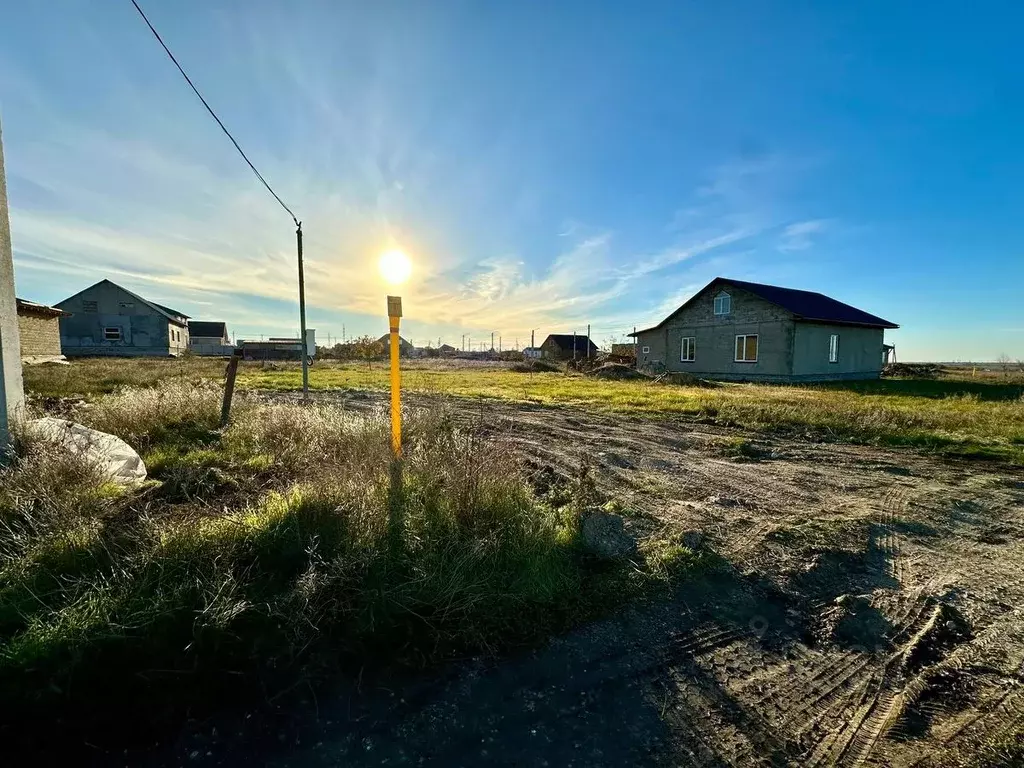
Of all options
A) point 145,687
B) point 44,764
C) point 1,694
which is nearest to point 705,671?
point 145,687

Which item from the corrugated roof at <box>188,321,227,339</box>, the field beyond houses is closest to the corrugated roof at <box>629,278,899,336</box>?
the field beyond houses

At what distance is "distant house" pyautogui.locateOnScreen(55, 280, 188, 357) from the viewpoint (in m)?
40.0

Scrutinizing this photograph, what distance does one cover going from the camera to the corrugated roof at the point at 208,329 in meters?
62.8

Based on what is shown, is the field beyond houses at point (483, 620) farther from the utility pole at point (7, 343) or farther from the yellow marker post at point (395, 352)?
the utility pole at point (7, 343)

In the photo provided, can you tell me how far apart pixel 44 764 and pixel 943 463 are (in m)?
9.59

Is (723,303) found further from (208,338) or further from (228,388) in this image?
(208,338)

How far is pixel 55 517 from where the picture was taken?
3.09 metres

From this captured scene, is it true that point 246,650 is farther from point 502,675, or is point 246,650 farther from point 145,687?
point 502,675

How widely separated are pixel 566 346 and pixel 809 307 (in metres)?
35.5

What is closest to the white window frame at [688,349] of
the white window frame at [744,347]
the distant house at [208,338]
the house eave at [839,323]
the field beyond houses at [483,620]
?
the white window frame at [744,347]

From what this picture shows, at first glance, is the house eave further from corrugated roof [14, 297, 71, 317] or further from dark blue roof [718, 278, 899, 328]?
corrugated roof [14, 297, 71, 317]

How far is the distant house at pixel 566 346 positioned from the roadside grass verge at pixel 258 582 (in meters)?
51.0

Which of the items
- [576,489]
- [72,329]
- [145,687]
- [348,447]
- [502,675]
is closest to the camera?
[145,687]

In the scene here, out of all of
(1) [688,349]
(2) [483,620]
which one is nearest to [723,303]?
(1) [688,349]
